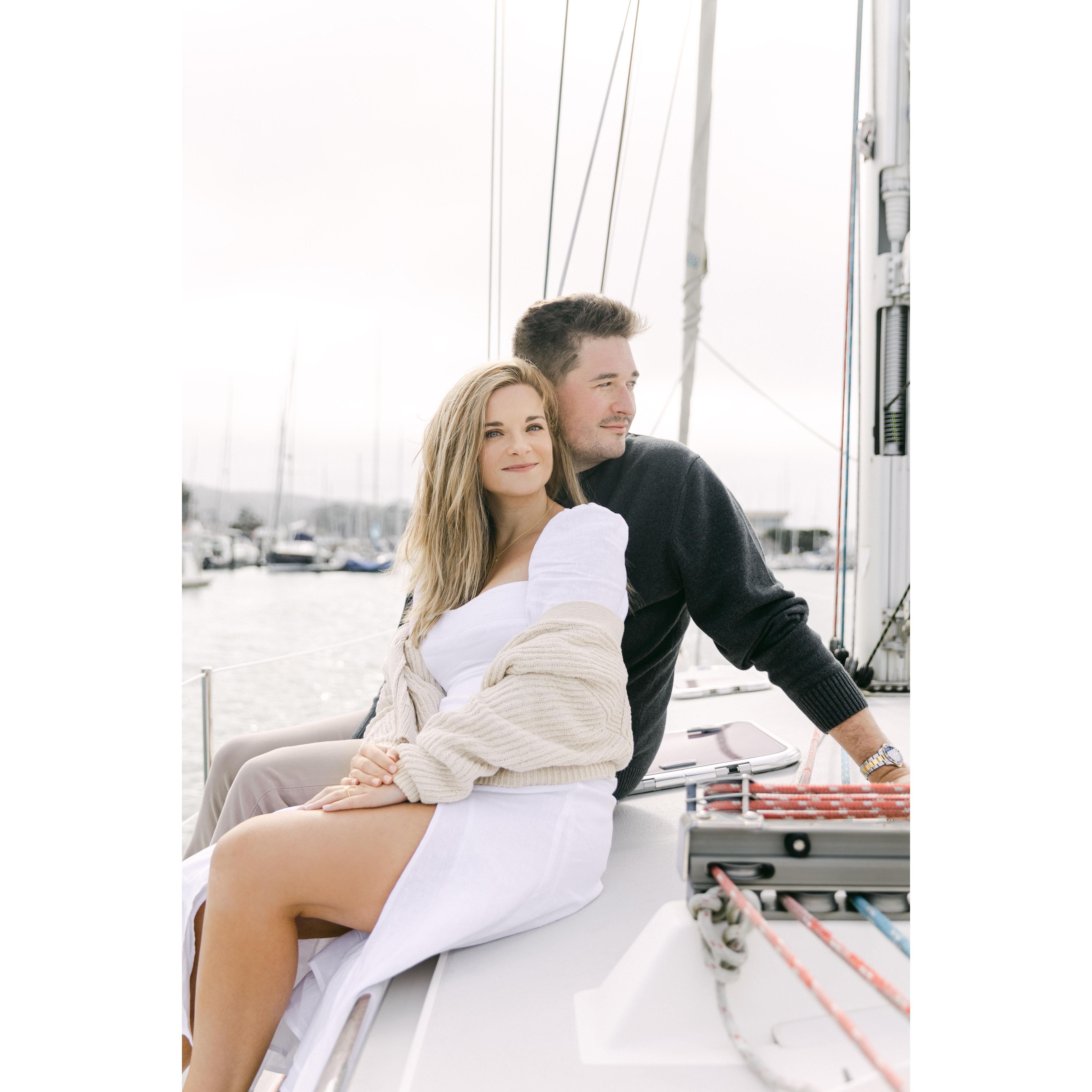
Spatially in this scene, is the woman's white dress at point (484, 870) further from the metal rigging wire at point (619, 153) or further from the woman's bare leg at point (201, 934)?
the metal rigging wire at point (619, 153)

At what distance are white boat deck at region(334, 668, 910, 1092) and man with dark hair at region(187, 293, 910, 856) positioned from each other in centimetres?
49

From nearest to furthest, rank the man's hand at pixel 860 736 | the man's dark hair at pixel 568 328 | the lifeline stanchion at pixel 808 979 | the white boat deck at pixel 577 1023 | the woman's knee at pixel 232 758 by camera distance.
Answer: the lifeline stanchion at pixel 808 979 < the white boat deck at pixel 577 1023 < the man's hand at pixel 860 736 < the woman's knee at pixel 232 758 < the man's dark hair at pixel 568 328

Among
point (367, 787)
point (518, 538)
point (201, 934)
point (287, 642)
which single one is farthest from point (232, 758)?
point (287, 642)

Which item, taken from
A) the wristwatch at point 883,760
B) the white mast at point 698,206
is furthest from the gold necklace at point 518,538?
the white mast at point 698,206

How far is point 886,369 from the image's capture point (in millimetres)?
2588

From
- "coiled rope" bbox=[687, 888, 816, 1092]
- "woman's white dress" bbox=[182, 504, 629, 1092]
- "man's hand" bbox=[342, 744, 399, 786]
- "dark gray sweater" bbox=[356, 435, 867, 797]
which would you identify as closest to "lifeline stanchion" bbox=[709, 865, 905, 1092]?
"coiled rope" bbox=[687, 888, 816, 1092]

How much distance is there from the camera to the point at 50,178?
23.6 inches

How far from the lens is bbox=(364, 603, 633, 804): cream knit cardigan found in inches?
39.0

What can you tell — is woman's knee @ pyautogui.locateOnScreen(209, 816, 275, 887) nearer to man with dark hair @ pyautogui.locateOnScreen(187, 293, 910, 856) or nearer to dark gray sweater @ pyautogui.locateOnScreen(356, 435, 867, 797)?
man with dark hair @ pyautogui.locateOnScreen(187, 293, 910, 856)

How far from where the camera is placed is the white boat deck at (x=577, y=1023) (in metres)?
0.68

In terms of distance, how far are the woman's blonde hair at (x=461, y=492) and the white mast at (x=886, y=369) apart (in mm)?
1610

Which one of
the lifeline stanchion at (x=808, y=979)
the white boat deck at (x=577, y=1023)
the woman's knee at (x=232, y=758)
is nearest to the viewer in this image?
the lifeline stanchion at (x=808, y=979)

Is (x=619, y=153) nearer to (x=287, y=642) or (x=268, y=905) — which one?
(x=268, y=905)
